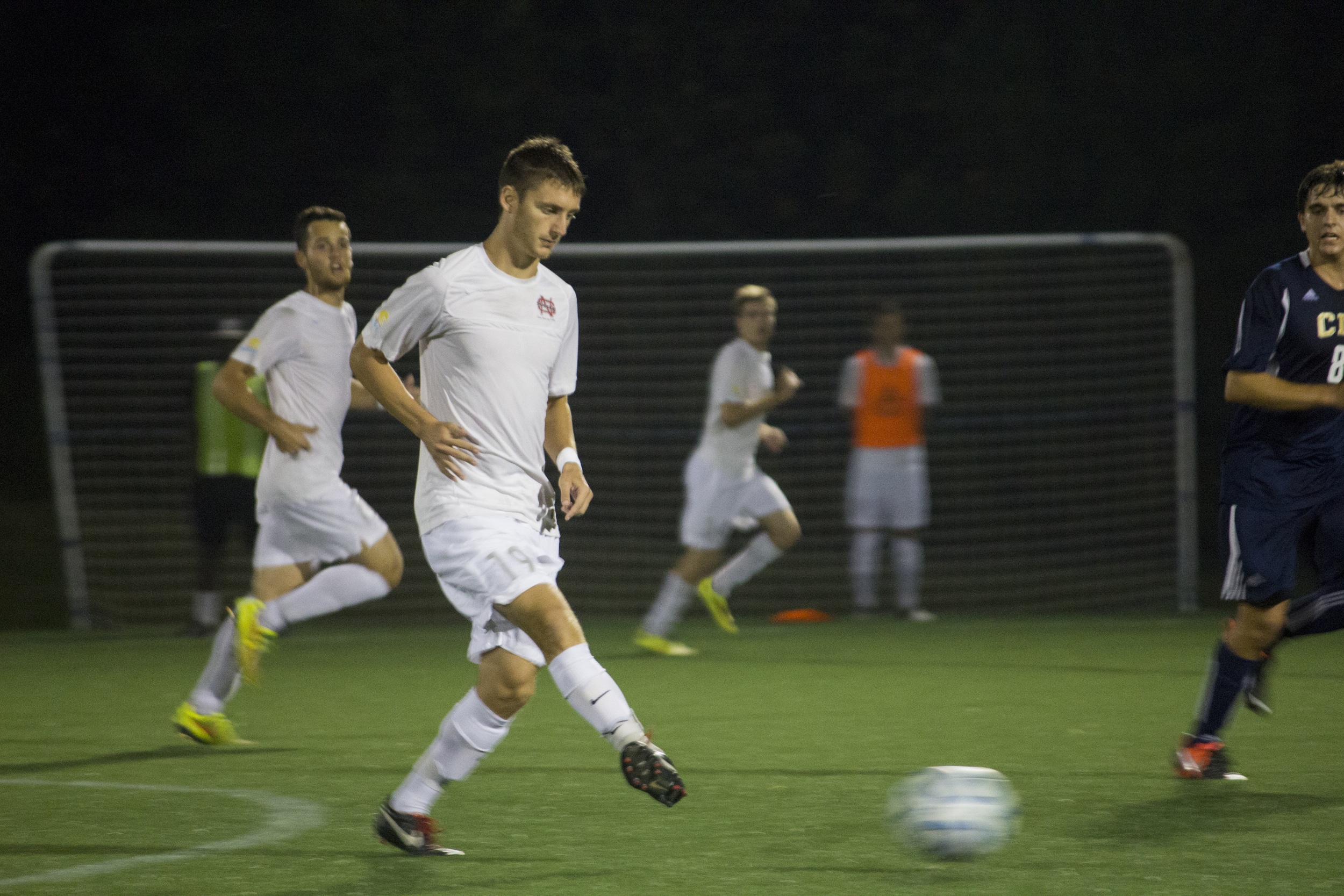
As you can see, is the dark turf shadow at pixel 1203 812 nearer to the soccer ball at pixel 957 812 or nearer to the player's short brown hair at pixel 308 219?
the soccer ball at pixel 957 812

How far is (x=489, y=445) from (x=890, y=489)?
275 inches

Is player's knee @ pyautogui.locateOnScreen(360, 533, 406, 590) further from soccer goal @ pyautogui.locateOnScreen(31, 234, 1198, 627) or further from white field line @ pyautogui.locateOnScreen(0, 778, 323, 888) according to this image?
soccer goal @ pyautogui.locateOnScreen(31, 234, 1198, 627)

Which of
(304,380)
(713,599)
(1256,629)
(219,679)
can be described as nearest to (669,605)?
(713,599)

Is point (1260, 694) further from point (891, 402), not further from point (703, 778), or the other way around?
point (891, 402)

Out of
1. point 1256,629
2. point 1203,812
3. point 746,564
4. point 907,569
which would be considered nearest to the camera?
point 1203,812

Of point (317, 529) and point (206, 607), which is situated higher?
point (317, 529)

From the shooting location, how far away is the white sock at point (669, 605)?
30.4ft

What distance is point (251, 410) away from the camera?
6129mm

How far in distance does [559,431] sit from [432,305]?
60cm

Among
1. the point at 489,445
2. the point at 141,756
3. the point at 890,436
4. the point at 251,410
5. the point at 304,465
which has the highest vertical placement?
the point at 489,445

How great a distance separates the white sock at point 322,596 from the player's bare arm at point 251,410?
20.1 inches

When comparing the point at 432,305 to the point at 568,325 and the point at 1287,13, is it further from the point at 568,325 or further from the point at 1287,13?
the point at 1287,13

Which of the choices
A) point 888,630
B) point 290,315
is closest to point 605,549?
point 888,630

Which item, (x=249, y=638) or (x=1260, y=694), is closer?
(x=1260, y=694)
